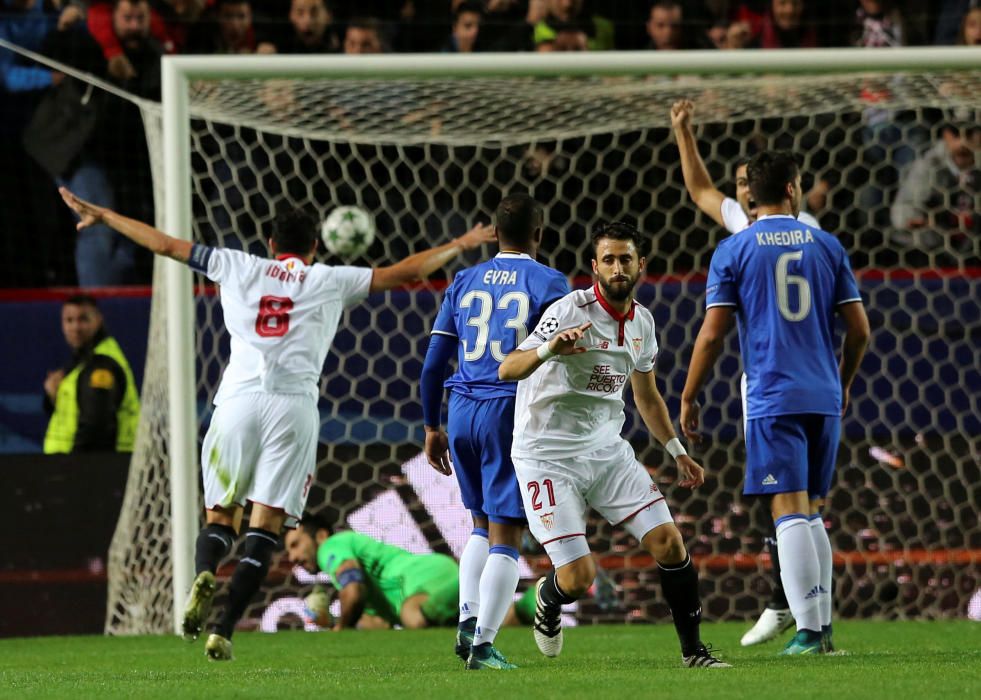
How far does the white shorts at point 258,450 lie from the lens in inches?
259

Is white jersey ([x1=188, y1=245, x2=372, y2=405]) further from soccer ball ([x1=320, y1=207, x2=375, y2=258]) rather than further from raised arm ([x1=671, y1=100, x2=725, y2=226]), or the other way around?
soccer ball ([x1=320, y1=207, x2=375, y2=258])

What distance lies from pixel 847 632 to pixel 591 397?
9.13 feet

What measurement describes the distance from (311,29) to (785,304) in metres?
5.73

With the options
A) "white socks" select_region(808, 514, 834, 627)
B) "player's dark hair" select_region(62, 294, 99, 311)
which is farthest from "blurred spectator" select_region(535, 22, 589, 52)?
"white socks" select_region(808, 514, 834, 627)

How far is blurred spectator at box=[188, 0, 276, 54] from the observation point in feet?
35.7

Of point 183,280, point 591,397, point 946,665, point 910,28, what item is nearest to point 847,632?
point 946,665

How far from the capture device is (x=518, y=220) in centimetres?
577

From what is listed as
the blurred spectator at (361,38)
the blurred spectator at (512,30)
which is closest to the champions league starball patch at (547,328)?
the blurred spectator at (361,38)

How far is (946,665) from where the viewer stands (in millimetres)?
5316

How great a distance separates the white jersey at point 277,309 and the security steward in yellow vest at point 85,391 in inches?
84.1

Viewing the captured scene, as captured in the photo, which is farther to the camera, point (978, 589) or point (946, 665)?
point (978, 589)

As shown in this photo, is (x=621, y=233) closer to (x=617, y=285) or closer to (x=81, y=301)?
(x=617, y=285)

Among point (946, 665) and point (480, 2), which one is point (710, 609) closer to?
point (946, 665)

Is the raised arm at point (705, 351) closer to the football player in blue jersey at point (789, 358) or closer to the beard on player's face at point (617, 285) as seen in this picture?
the football player in blue jersey at point (789, 358)
